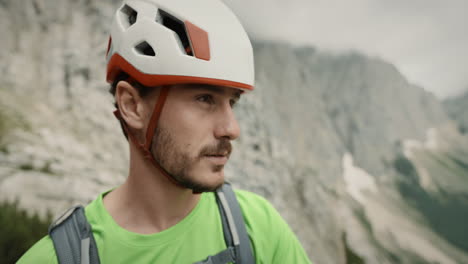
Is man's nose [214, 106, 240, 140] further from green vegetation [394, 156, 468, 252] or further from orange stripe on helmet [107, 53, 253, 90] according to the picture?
green vegetation [394, 156, 468, 252]

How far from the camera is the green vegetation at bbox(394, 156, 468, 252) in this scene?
6208 centimetres

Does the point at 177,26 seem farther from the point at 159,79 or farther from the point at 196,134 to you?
→ the point at 196,134

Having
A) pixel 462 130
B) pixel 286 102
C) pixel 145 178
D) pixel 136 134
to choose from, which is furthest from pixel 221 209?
pixel 462 130

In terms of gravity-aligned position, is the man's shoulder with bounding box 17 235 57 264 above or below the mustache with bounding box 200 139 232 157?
below

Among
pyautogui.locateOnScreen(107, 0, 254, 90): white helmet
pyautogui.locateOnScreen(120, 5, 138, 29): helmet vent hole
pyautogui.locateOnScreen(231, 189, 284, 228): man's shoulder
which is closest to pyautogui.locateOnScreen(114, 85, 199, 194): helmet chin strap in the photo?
pyautogui.locateOnScreen(107, 0, 254, 90): white helmet

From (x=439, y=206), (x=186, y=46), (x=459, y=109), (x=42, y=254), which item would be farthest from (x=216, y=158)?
(x=459, y=109)

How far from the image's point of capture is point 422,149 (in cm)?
10025

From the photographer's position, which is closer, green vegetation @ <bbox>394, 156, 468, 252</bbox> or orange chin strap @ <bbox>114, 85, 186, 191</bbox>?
orange chin strap @ <bbox>114, 85, 186, 191</bbox>

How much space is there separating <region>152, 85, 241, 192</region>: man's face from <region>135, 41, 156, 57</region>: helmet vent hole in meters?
0.45

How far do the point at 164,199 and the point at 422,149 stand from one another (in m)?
120

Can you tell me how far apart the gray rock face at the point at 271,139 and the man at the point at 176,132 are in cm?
622

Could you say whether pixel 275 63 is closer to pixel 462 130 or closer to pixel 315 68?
pixel 315 68

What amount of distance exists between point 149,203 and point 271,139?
26.0m

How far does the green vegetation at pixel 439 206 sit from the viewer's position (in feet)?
204
